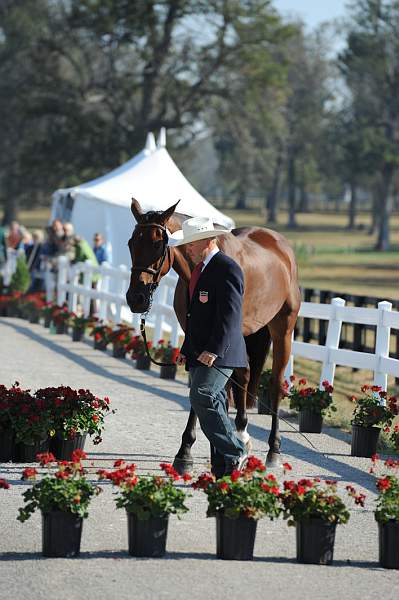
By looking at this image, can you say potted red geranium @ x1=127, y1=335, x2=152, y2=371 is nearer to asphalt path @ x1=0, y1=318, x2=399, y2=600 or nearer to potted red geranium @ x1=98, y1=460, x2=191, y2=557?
asphalt path @ x1=0, y1=318, x2=399, y2=600

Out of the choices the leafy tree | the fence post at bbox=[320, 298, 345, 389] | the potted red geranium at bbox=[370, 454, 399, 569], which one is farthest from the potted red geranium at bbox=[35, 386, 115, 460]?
the leafy tree

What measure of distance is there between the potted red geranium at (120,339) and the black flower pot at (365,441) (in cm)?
821

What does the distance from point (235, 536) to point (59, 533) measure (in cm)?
97

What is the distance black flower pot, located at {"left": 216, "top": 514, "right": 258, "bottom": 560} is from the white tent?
1940 cm

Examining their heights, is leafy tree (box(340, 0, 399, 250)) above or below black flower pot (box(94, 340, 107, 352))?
above

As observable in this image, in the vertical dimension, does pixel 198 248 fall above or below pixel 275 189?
above

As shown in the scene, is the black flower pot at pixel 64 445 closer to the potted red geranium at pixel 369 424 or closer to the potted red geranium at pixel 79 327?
the potted red geranium at pixel 369 424

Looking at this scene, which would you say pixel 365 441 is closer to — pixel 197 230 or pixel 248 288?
pixel 248 288

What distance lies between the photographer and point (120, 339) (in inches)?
758

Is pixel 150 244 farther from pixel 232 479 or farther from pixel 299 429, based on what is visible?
pixel 299 429

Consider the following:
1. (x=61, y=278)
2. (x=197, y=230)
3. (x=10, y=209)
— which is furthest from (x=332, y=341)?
(x=10, y=209)

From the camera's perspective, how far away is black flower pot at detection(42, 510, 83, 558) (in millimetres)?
7148

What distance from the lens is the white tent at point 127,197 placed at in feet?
89.6

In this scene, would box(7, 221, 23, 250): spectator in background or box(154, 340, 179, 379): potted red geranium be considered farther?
box(7, 221, 23, 250): spectator in background
